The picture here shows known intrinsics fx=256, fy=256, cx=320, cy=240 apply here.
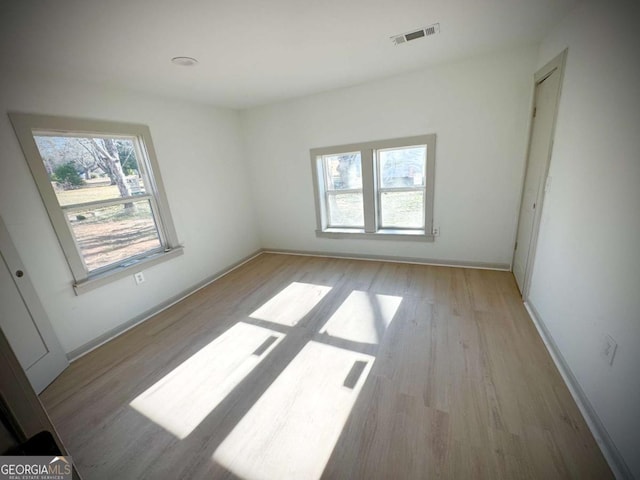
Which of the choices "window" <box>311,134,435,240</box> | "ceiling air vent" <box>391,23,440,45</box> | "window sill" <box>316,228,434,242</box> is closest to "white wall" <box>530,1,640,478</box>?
"ceiling air vent" <box>391,23,440,45</box>

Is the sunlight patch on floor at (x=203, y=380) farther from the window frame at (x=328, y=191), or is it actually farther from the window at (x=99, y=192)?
the window frame at (x=328, y=191)

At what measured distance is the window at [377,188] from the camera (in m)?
3.27

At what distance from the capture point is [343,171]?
3.75 m

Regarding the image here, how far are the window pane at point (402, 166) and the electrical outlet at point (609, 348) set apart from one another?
235 cm

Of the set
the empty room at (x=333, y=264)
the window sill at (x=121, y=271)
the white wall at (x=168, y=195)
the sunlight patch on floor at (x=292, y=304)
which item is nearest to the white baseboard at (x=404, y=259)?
the empty room at (x=333, y=264)

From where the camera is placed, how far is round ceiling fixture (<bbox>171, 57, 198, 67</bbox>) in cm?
202

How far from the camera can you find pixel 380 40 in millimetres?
2057

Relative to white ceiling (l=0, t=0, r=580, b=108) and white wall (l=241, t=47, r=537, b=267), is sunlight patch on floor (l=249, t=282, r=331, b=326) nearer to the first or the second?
white wall (l=241, t=47, r=537, b=267)

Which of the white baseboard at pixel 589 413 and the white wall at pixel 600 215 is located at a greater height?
the white wall at pixel 600 215

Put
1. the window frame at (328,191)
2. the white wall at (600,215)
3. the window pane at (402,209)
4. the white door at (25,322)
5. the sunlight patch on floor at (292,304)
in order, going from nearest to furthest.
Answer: the white wall at (600,215) < the white door at (25,322) < the sunlight patch on floor at (292,304) < the window pane at (402,209) < the window frame at (328,191)

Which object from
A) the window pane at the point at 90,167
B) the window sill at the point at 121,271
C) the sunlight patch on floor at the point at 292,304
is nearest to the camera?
the window pane at the point at 90,167

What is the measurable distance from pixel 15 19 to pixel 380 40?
7.39ft

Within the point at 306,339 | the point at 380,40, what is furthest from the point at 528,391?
the point at 380,40

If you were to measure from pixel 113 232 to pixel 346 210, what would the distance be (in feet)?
9.41
